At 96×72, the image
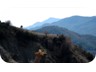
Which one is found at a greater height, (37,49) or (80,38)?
(80,38)

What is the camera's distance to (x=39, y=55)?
239 inches

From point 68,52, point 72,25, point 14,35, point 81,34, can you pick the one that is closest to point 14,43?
point 14,35

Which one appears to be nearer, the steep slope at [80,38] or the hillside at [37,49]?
the hillside at [37,49]

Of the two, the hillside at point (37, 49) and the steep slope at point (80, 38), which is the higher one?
the steep slope at point (80, 38)

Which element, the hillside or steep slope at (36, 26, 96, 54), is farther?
steep slope at (36, 26, 96, 54)

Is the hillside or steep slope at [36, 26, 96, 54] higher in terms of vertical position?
steep slope at [36, 26, 96, 54]

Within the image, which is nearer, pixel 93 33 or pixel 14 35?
pixel 93 33

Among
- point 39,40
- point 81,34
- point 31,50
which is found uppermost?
point 81,34

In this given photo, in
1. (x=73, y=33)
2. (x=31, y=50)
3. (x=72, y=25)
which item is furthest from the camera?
(x=31, y=50)

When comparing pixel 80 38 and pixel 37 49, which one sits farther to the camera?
pixel 37 49

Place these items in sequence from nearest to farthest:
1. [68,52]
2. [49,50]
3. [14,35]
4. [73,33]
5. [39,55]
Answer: [39,55] < [73,33] < [68,52] < [49,50] < [14,35]

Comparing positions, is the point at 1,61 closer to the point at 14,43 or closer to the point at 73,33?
the point at 73,33

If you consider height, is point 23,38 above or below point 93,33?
below
